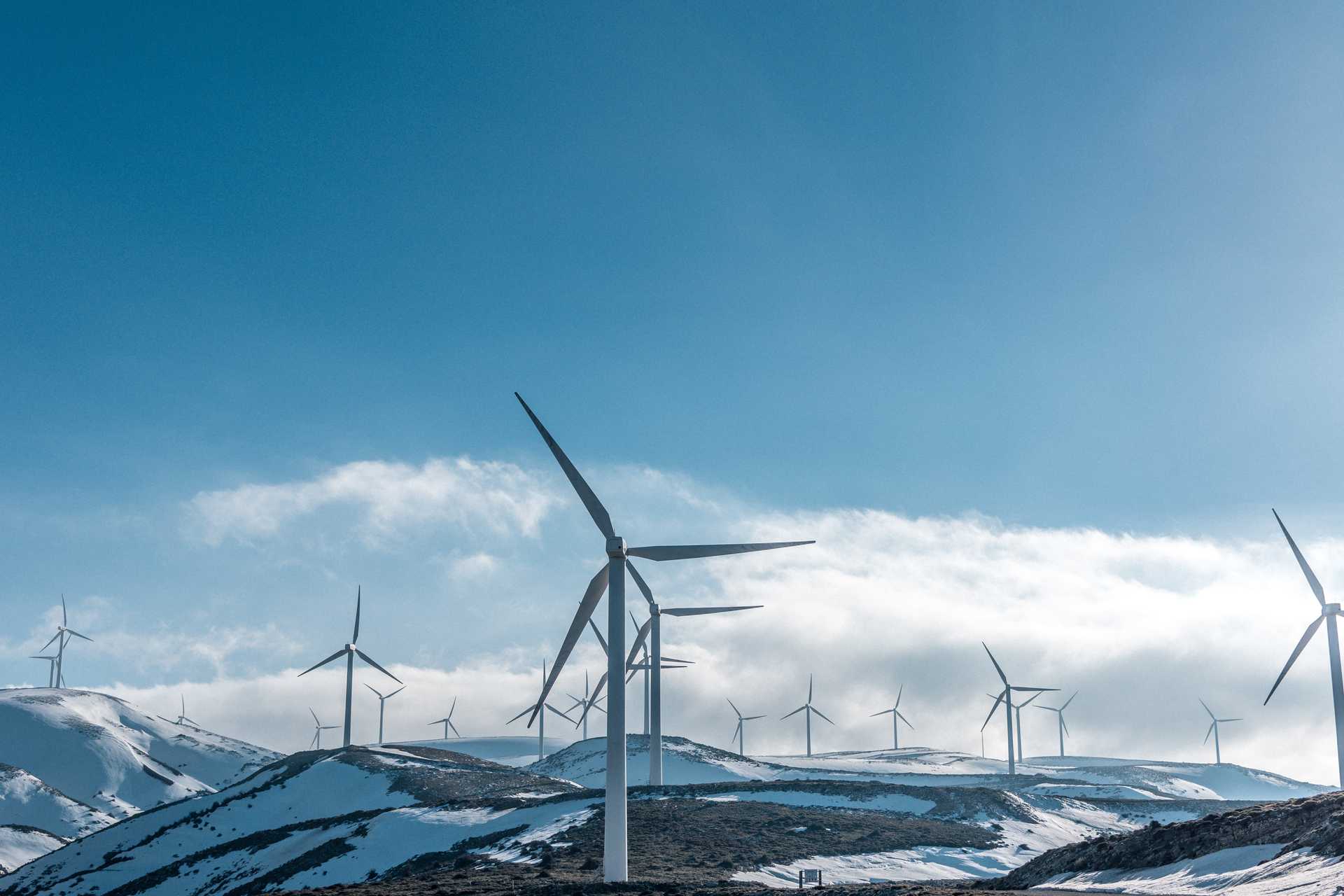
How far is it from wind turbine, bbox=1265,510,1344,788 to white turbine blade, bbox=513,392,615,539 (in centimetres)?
5052

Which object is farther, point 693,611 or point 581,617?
point 693,611

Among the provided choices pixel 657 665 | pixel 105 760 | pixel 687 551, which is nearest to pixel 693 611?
pixel 657 665

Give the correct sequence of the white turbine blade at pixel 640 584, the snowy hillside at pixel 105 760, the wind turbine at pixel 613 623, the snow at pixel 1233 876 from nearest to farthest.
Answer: the snow at pixel 1233 876, the wind turbine at pixel 613 623, the white turbine blade at pixel 640 584, the snowy hillside at pixel 105 760

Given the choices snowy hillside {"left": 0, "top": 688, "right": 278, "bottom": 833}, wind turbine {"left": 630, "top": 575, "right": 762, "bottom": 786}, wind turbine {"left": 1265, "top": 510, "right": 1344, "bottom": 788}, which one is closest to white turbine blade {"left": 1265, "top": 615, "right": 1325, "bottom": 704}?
wind turbine {"left": 1265, "top": 510, "right": 1344, "bottom": 788}

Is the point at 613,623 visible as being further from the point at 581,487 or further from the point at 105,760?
the point at 105,760

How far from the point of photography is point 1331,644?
225 ft

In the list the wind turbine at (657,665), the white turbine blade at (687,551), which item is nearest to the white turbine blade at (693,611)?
the wind turbine at (657,665)

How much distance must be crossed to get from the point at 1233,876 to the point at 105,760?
18486cm

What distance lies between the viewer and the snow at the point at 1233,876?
79.5 feet

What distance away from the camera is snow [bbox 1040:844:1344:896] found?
24.2m

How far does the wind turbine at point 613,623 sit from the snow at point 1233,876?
1397 cm

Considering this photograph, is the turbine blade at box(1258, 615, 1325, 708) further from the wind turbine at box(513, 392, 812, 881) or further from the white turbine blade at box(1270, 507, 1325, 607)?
the wind turbine at box(513, 392, 812, 881)

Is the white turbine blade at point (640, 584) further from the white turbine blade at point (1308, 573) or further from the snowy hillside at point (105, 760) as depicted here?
the snowy hillside at point (105, 760)

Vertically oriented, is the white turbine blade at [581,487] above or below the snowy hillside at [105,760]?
above
